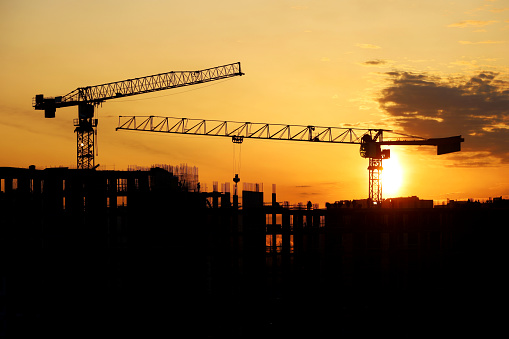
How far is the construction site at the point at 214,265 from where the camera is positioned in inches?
2766

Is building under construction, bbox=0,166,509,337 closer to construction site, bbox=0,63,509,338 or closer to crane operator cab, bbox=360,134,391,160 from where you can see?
construction site, bbox=0,63,509,338

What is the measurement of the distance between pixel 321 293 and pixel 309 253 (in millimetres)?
6705

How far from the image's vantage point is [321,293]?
8806 cm

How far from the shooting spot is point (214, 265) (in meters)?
82.2

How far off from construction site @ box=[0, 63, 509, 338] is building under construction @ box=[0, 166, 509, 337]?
157 millimetres

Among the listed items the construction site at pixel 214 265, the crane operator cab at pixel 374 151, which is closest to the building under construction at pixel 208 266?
the construction site at pixel 214 265

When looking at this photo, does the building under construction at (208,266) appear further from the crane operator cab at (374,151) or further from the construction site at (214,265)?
the crane operator cab at (374,151)

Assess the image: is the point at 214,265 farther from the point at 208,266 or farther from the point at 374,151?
the point at 374,151

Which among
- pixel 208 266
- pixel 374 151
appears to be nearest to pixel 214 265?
pixel 208 266

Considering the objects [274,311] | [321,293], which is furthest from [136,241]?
[321,293]

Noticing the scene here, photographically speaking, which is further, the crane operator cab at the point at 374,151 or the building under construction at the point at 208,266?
the crane operator cab at the point at 374,151

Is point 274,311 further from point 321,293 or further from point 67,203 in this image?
point 67,203

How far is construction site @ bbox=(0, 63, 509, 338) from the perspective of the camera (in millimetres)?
70250

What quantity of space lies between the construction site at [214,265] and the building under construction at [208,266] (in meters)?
0.16
